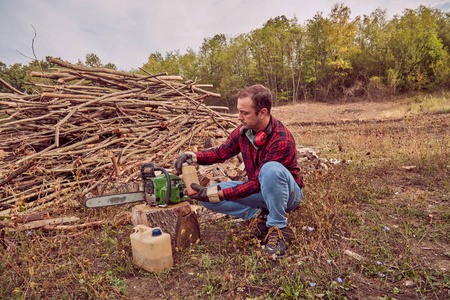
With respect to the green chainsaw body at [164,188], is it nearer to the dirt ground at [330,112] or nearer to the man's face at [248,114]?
the man's face at [248,114]

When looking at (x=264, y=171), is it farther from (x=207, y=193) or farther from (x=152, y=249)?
(x=152, y=249)

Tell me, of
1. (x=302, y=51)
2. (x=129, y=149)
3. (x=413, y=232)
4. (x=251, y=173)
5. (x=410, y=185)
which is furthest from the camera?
(x=302, y=51)

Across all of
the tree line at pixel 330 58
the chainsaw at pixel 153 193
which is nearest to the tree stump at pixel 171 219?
the chainsaw at pixel 153 193

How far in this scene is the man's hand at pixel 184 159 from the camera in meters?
2.57

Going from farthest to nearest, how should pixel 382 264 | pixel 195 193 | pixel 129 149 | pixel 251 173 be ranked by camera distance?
pixel 129 149 < pixel 251 173 < pixel 195 193 < pixel 382 264

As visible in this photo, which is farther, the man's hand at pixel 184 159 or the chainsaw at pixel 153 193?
the man's hand at pixel 184 159

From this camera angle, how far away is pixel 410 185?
389cm

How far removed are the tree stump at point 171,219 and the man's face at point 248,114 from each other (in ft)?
3.43

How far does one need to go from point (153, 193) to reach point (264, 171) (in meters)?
1.08

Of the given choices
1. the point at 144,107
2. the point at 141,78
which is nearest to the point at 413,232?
the point at 144,107

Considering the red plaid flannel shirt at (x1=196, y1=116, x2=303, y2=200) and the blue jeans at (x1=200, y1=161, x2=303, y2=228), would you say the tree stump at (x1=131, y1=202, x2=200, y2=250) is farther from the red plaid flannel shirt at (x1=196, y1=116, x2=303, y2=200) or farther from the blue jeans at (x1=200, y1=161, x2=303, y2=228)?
the blue jeans at (x1=200, y1=161, x2=303, y2=228)

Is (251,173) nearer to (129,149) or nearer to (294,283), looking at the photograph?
(294,283)

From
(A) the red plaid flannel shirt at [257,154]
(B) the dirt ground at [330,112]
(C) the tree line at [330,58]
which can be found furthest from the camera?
(C) the tree line at [330,58]

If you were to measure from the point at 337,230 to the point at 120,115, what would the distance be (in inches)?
179
